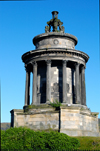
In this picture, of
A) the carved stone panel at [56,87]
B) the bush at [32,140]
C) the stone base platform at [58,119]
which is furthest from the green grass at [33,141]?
the carved stone panel at [56,87]

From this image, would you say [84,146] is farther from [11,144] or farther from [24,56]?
[24,56]

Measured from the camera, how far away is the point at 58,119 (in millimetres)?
28328

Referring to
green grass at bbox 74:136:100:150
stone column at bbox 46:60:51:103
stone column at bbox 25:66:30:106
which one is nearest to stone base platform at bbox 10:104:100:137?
stone column at bbox 46:60:51:103

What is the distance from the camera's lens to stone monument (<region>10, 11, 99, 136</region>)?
28438 mm

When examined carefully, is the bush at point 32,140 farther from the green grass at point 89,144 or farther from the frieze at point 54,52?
the frieze at point 54,52

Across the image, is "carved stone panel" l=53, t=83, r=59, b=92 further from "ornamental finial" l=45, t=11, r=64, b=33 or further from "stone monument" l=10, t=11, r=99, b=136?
"ornamental finial" l=45, t=11, r=64, b=33

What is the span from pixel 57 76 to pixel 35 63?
11.0 feet

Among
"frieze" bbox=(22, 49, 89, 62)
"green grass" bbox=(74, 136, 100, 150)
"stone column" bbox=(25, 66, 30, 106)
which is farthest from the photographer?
"stone column" bbox=(25, 66, 30, 106)

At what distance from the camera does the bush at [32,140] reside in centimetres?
2020

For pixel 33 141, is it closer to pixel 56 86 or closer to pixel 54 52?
pixel 56 86

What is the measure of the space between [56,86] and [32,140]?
511 inches

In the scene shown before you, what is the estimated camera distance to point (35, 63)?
33.3 metres

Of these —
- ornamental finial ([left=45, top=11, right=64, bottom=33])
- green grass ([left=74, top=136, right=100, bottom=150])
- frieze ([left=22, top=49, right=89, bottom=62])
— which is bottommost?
green grass ([left=74, top=136, right=100, bottom=150])

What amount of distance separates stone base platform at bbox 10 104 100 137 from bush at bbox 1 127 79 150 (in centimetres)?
551
